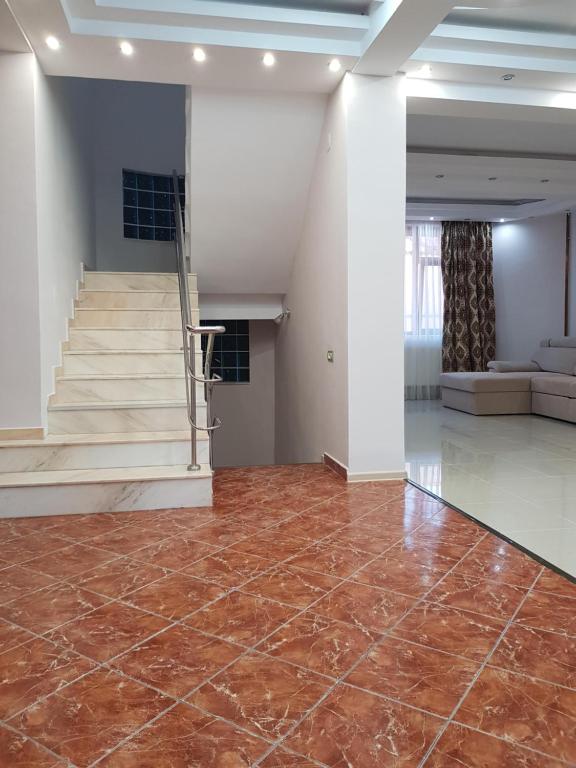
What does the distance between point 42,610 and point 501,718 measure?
5.44 feet

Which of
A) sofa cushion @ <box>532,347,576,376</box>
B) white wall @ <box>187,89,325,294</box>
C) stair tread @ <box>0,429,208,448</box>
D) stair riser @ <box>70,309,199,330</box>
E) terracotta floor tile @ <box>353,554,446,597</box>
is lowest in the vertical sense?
terracotta floor tile @ <box>353,554,446,597</box>

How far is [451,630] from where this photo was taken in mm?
2125

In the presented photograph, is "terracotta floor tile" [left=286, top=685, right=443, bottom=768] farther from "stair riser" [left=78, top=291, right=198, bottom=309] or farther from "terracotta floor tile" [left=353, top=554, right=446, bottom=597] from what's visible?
"stair riser" [left=78, top=291, right=198, bottom=309]

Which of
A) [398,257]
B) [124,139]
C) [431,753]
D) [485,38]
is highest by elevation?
[124,139]

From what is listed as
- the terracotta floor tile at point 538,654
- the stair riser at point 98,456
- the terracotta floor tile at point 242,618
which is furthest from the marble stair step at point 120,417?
the terracotta floor tile at point 538,654

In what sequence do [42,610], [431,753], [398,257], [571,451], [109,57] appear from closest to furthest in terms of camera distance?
[431,753]
[42,610]
[109,57]
[398,257]
[571,451]

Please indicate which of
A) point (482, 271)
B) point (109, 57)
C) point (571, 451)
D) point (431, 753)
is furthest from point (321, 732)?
point (482, 271)

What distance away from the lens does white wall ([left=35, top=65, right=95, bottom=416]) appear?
13.2 feet

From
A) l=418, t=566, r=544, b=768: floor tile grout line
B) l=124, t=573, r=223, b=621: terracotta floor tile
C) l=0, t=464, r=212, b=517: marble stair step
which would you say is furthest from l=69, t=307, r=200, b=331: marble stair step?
l=418, t=566, r=544, b=768: floor tile grout line

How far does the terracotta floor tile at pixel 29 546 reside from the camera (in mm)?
2854

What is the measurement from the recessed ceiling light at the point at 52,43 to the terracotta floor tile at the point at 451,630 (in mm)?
3672

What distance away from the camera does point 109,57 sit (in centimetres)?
380

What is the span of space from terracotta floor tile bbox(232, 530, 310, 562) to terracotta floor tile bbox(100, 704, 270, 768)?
1184 mm

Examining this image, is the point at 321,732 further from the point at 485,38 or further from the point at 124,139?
the point at 124,139
